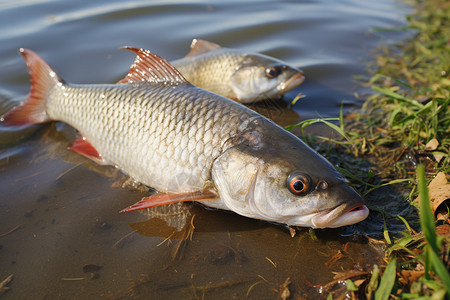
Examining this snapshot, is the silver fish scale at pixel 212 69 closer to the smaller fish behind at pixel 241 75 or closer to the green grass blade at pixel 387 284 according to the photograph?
the smaller fish behind at pixel 241 75

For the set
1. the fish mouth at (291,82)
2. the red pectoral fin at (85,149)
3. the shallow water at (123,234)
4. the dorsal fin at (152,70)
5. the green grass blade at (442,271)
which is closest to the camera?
the green grass blade at (442,271)

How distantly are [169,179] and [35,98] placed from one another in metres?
2.03

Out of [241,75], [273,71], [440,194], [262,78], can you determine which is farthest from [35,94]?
[440,194]

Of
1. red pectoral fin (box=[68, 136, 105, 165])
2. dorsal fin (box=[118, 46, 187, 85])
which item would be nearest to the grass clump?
dorsal fin (box=[118, 46, 187, 85])

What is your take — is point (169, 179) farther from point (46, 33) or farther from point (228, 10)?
point (228, 10)

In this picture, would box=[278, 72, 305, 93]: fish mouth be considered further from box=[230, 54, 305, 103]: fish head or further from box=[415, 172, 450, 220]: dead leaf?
box=[415, 172, 450, 220]: dead leaf

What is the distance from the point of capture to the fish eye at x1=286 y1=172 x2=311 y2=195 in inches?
84.4

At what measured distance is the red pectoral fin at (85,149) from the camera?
3.24 metres

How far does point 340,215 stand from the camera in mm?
2100

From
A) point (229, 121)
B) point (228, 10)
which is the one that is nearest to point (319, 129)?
point (229, 121)

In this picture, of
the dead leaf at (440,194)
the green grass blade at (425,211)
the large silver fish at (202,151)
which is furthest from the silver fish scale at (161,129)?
the dead leaf at (440,194)

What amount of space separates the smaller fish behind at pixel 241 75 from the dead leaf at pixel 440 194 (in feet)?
6.99

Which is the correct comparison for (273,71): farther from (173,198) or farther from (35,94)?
(35,94)

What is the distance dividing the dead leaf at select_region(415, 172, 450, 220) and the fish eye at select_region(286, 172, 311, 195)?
88 centimetres
